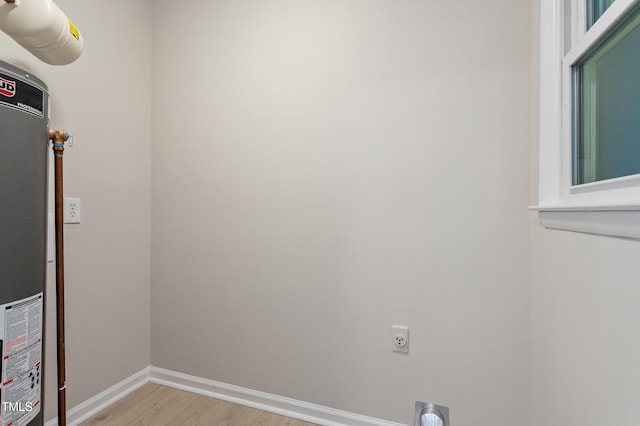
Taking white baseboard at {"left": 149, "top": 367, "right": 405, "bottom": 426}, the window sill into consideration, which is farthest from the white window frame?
white baseboard at {"left": 149, "top": 367, "right": 405, "bottom": 426}

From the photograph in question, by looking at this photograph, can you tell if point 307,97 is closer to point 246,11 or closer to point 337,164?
point 337,164

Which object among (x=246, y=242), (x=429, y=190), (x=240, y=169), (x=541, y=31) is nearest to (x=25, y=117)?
(x=240, y=169)

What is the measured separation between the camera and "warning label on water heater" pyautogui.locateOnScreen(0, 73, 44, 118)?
0.89 meters

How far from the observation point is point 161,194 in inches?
80.0

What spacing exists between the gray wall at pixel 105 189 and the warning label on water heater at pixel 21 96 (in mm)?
583

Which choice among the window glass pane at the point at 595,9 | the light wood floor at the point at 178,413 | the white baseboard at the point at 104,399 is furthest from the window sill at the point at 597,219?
the white baseboard at the point at 104,399

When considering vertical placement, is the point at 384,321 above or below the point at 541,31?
below

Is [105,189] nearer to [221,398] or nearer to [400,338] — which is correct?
[221,398]

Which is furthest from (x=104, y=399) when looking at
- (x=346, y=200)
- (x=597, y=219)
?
(x=597, y=219)

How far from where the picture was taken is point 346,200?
1611mm

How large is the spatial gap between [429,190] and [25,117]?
1.57 metres

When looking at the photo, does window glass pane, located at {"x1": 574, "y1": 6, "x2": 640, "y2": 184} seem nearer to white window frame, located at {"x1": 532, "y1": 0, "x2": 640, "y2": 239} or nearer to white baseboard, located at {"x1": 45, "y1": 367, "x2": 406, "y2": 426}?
white window frame, located at {"x1": 532, "y1": 0, "x2": 640, "y2": 239}

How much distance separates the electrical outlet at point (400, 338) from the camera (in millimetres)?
1507

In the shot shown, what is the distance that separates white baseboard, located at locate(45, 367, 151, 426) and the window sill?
2347 mm
